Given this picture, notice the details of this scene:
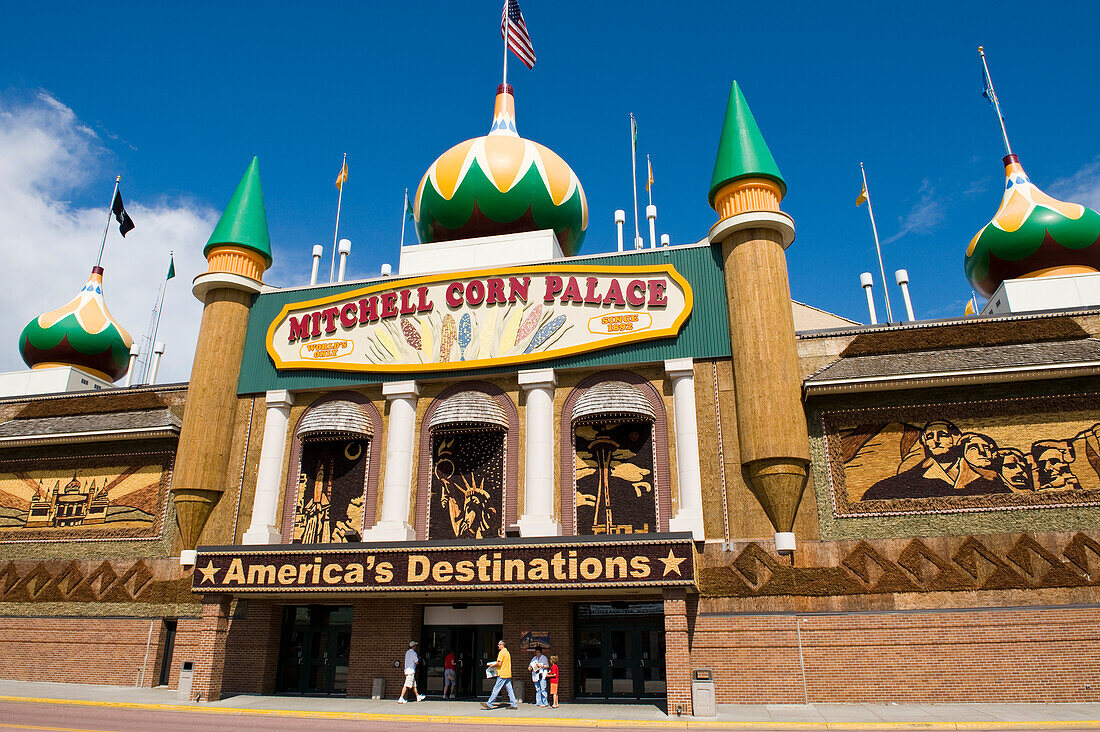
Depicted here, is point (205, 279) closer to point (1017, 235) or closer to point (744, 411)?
point (744, 411)

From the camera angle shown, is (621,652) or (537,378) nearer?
(621,652)

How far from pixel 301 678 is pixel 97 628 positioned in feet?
27.0

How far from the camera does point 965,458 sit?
22156mm

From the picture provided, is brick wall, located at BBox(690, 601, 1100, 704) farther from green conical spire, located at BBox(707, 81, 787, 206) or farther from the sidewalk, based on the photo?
green conical spire, located at BBox(707, 81, 787, 206)

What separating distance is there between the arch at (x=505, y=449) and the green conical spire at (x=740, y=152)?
33.7ft

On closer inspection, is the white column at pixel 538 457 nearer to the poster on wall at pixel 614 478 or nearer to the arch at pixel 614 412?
the arch at pixel 614 412

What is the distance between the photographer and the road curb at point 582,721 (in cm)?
1641

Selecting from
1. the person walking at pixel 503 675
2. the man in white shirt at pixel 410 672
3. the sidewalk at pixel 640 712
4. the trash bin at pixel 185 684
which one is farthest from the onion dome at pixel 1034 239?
the trash bin at pixel 185 684

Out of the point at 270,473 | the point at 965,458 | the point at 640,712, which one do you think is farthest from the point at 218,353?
the point at 965,458

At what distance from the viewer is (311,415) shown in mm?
27094

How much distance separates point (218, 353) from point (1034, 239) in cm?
Result: 3209

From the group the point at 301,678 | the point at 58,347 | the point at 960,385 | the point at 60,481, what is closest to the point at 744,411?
the point at 960,385

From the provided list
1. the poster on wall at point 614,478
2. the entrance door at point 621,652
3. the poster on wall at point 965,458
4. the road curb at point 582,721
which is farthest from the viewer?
the poster on wall at point 614,478

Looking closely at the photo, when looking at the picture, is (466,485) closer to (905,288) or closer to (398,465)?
(398,465)
